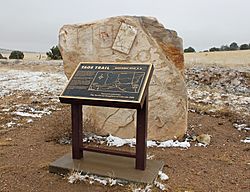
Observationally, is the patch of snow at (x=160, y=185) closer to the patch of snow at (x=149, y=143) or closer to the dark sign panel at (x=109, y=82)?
the dark sign panel at (x=109, y=82)

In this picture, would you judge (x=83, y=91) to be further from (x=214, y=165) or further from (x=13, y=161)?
(x=214, y=165)

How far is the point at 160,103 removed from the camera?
554 cm

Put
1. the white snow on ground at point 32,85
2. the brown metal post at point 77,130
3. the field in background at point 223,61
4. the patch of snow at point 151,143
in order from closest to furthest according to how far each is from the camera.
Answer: the brown metal post at point 77,130
the patch of snow at point 151,143
the white snow on ground at point 32,85
the field in background at point 223,61

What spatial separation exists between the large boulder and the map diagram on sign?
1.45 m

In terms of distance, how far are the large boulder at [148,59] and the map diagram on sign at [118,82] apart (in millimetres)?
1453

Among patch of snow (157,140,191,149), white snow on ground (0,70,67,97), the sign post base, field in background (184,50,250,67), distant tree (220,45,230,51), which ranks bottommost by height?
patch of snow (157,140,191,149)

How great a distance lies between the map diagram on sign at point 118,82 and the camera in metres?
3.92

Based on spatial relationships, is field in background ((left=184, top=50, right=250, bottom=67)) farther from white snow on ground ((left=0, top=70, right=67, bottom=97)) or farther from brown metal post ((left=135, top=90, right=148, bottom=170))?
brown metal post ((left=135, top=90, right=148, bottom=170))

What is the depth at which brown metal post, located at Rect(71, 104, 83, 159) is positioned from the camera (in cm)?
423

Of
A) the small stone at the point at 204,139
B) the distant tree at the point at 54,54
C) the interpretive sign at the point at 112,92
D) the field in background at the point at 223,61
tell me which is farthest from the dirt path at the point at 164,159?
the distant tree at the point at 54,54

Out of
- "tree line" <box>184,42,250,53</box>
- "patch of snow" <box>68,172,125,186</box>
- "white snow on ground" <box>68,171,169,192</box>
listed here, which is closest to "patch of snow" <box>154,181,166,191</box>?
"white snow on ground" <box>68,171,169,192</box>

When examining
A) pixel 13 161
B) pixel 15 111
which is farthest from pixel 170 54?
pixel 15 111

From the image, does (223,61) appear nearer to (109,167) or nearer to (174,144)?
(174,144)

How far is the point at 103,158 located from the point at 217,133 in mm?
2844
